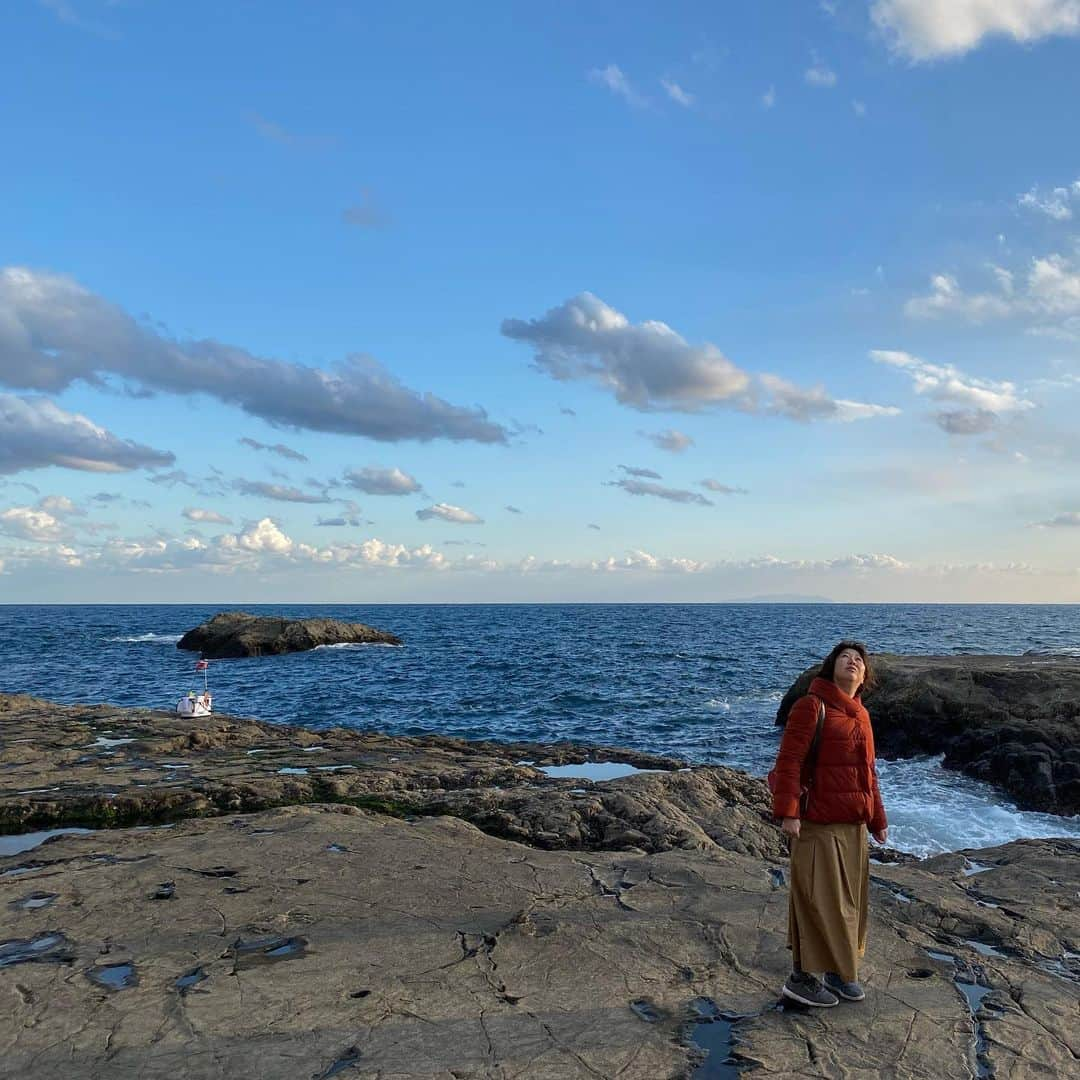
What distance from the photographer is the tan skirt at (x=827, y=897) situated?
595cm

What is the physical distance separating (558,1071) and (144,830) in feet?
26.2

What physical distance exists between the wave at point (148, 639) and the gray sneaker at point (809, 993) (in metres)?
77.5

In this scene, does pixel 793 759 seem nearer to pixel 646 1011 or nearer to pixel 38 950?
pixel 646 1011

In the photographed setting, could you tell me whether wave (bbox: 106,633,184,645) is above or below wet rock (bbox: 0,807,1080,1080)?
below

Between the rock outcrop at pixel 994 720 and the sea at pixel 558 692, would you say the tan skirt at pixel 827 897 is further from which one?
the rock outcrop at pixel 994 720

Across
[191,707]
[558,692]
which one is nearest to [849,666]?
[191,707]

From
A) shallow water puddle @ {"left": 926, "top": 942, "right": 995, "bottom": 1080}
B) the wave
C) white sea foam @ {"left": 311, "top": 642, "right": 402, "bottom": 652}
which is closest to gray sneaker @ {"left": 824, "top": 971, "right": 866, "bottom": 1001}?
shallow water puddle @ {"left": 926, "top": 942, "right": 995, "bottom": 1080}

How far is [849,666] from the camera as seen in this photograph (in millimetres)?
6152

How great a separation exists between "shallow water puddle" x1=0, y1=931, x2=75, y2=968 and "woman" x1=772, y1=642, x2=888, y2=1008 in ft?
19.7

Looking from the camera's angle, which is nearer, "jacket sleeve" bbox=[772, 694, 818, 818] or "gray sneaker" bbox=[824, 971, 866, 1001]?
"jacket sleeve" bbox=[772, 694, 818, 818]

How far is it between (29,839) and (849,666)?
1127cm

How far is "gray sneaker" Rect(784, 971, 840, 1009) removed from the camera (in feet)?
19.4

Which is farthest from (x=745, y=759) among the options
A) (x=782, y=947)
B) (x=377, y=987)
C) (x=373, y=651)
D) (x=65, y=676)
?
(x=373, y=651)

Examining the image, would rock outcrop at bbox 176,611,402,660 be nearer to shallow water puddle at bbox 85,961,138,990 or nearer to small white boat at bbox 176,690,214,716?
small white boat at bbox 176,690,214,716
